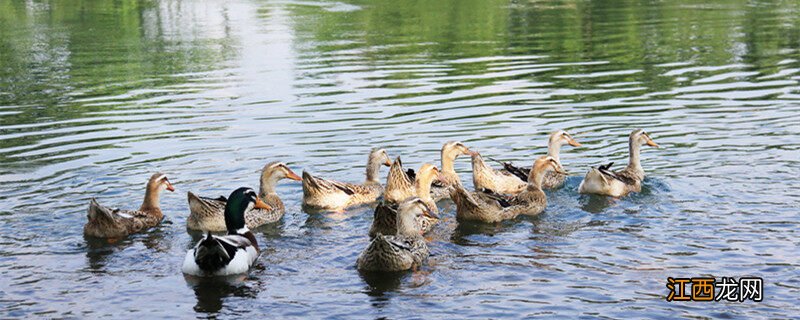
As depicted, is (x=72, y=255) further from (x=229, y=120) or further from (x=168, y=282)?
(x=229, y=120)

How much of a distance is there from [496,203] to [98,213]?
5534 millimetres

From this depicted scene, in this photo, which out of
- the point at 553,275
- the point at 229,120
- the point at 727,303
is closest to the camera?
the point at 727,303

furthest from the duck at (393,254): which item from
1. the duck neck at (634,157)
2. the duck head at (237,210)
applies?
the duck neck at (634,157)

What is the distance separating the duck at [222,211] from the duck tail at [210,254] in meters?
2.41

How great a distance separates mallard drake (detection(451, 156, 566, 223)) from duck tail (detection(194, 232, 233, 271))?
4.17 m

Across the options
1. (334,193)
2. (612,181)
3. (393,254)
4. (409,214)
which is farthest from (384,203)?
(393,254)

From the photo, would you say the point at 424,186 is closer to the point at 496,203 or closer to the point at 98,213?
the point at 496,203

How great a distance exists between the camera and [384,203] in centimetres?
1723

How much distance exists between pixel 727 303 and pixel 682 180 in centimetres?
640

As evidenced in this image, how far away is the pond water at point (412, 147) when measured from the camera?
42.7 ft

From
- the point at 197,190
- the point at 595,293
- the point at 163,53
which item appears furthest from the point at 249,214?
the point at 163,53

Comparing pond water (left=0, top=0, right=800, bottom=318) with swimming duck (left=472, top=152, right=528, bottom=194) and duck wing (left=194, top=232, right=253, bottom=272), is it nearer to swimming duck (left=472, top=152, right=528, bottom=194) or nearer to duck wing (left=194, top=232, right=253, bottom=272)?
duck wing (left=194, top=232, right=253, bottom=272)

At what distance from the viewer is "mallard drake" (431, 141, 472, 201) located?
18344 mm

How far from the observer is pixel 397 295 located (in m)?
12.8
